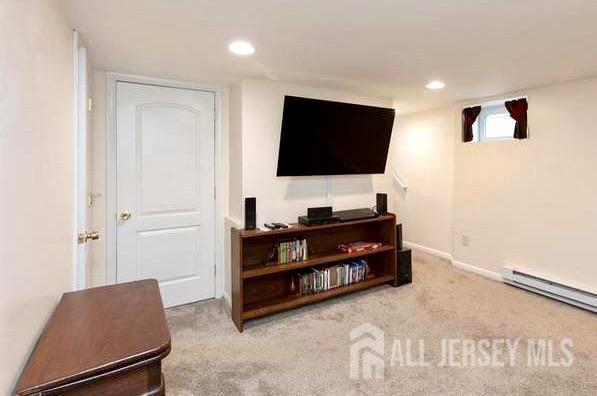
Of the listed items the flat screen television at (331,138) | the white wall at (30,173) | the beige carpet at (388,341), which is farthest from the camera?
the flat screen television at (331,138)

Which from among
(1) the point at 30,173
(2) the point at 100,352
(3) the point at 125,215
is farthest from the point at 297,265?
(1) the point at 30,173

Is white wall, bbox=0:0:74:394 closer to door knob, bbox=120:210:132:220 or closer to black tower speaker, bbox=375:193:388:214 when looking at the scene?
door knob, bbox=120:210:132:220

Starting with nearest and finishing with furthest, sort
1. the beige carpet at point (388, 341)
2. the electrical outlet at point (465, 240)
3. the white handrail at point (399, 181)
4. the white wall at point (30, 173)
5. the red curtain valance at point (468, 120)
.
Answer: the white wall at point (30, 173) → the beige carpet at point (388, 341) → the red curtain valance at point (468, 120) → the electrical outlet at point (465, 240) → the white handrail at point (399, 181)

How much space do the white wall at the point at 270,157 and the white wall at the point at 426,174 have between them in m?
1.73

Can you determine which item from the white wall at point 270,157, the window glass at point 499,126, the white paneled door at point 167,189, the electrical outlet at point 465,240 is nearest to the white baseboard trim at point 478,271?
the electrical outlet at point 465,240

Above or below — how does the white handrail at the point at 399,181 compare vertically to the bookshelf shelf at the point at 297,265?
above

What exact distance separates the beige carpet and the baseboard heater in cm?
8

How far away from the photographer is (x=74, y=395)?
87cm

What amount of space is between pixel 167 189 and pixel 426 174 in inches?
137

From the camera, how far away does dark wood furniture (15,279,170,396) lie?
0.86 meters

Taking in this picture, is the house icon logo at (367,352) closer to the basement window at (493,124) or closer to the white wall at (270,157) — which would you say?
the white wall at (270,157)

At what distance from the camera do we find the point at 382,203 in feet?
Result: 11.1

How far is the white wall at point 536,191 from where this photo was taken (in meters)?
2.88

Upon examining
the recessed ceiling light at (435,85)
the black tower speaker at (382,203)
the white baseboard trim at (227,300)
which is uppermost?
the recessed ceiling light at (435,85)
